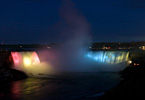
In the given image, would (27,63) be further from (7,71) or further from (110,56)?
(110,56)

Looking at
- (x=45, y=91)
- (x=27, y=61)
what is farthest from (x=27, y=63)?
(x=45, y=91)

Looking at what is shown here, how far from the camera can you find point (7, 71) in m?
30.8

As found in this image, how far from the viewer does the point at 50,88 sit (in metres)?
25.5

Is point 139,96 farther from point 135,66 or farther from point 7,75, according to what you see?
point 135,66

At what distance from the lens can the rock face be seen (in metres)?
30.1

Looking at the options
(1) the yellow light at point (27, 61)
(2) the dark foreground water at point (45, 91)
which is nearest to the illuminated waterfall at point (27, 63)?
(1) the yellow light at point (27, 61)

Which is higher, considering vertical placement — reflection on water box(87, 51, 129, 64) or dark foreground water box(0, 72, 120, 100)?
reflection on water box(87, 51, 129, 64)

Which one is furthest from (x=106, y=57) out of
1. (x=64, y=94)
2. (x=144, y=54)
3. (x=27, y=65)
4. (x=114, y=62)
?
(x=64, y=94)

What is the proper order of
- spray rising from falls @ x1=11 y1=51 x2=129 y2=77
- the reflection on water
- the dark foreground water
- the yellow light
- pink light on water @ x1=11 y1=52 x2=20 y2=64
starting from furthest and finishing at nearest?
the reflection on water < the yellow light < spray rising from falls @ x1=11 y1=51 x2=129 y2=77 < pink light on water @ x1=11 y1=52 x2=20 y2=64 < the dark foreground water

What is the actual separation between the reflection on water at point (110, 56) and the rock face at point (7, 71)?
23307 mm

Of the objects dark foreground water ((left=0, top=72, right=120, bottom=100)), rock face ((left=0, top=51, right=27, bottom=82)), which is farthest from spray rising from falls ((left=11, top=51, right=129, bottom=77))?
dark foreground water ((left=0, top=72, right=120, bottom=100))

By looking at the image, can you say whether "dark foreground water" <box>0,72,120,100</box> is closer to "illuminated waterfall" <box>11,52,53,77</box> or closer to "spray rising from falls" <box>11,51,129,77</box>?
"illuminated waterfall" <box>11,52,53,77</box>

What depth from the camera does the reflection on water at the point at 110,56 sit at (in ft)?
156

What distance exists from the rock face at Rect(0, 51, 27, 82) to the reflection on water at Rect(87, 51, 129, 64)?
23.3m
